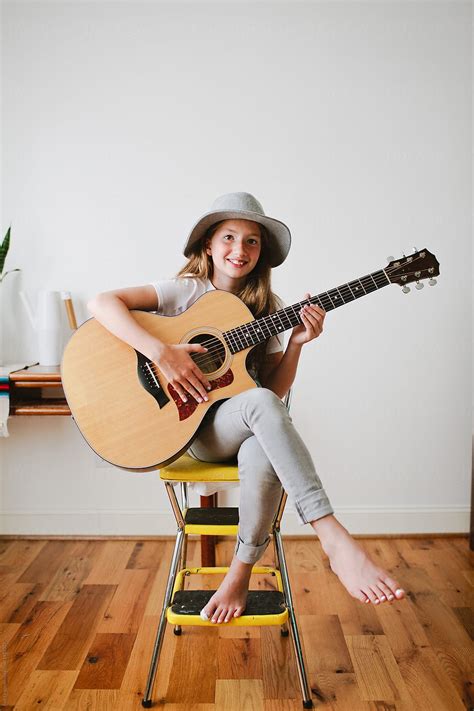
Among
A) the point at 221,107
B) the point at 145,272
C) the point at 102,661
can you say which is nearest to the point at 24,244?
the point at 145,272

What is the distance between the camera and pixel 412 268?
5.99 feet

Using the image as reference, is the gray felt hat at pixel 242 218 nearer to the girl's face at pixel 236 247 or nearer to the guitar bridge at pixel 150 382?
the girl's face at pixel 236 247

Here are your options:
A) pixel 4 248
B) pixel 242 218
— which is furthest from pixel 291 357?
pixel 4 248

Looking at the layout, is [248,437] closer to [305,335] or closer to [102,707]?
[305,335]

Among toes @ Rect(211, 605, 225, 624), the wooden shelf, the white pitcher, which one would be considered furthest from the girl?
the white pitcher

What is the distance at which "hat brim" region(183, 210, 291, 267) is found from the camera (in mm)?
1920

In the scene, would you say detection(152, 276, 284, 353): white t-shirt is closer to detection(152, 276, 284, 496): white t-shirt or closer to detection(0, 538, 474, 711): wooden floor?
detection(152, 276, 284, 496): white t-shirt

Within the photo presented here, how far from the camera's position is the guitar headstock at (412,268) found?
181cm

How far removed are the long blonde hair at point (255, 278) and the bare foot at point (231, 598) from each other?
62 centimetres

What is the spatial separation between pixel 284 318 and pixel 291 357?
0.59 ft

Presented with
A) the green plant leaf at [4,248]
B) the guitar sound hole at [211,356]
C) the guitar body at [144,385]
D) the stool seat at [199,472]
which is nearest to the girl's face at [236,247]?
the guitar body at [144,385]

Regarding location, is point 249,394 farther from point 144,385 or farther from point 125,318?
point 125,318

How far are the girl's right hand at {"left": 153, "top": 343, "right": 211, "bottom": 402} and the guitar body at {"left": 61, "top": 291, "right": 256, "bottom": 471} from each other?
0.02m

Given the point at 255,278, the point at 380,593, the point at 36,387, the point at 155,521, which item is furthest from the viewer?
the point at 155,521
